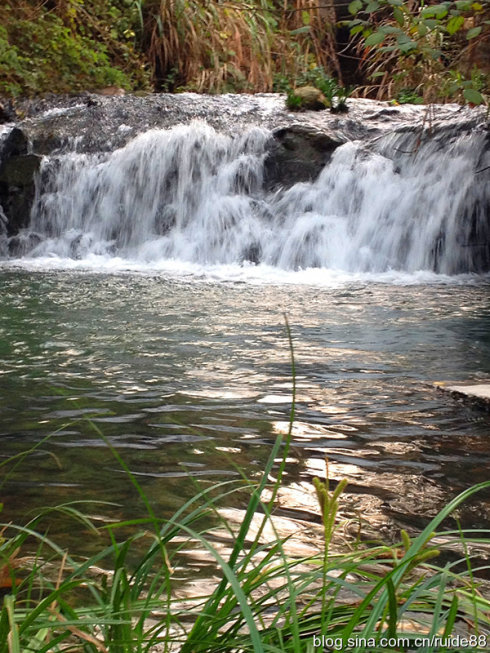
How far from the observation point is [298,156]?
39.8 ft

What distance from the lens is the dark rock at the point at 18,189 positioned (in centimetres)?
1255

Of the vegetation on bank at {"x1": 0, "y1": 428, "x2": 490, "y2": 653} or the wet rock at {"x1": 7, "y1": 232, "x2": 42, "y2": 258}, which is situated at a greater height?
the vegetation on bank at {"x1": 0, "y1": 428, "x2": 490, "y2": 653}

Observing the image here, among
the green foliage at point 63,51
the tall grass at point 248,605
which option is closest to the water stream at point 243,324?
the tall grass at point 248,605

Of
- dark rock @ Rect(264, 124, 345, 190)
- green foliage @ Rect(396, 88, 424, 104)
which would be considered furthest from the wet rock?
green foliage @ Rect(396, 88, 424, 104)

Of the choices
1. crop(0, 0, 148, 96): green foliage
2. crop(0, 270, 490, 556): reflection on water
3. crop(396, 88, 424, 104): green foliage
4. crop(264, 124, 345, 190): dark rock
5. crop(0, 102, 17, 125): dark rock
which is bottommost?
crop(0, 270, 490, 556): reflection on water

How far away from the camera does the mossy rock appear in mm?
13641

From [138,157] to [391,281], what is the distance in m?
4.83

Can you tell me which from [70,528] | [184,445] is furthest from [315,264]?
[70,528]

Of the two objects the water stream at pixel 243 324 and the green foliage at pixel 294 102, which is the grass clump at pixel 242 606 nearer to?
the water stream at pixel 243 324

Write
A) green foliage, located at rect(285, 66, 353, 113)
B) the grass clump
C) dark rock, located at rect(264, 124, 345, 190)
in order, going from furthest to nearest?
green foliage, located at rect(285, 66, 353, 113)
dark rock, located at rect(264, 124, 345, 190)
the grass clump

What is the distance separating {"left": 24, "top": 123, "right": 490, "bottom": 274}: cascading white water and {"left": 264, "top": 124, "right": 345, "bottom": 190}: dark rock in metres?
0.15

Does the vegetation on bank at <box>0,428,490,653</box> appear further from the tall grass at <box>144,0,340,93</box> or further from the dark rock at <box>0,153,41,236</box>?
the tall grass at <box>144,0,340,93</box>

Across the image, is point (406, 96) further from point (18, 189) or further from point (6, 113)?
point (18, 189)

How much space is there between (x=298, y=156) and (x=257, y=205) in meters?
0.97
